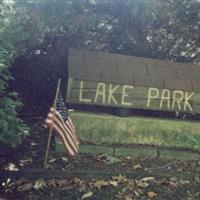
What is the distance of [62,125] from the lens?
594 cm

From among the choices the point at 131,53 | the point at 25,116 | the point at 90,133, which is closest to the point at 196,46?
the point at 131,53

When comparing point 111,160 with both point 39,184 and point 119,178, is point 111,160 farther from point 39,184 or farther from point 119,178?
point 39,184

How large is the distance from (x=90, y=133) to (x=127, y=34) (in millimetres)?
1873

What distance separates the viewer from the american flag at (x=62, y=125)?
19.1 ft

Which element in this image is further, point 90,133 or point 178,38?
point 178,38

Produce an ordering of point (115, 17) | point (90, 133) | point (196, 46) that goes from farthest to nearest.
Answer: point (196, 46) → point (115, 17) → point (90, 133)

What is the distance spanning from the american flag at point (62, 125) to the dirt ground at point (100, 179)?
34 cm

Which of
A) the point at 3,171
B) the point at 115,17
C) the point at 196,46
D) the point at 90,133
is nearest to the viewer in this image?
the point at 3,171

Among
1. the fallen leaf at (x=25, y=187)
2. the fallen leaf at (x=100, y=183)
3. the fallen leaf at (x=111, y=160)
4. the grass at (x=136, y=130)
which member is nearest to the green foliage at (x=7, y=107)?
the fallen leaf at (x=25, y=187)

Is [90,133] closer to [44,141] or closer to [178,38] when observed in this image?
[44,141]

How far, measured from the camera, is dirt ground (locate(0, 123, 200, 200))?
18.2 ft

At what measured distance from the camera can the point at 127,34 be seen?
7.73 metres

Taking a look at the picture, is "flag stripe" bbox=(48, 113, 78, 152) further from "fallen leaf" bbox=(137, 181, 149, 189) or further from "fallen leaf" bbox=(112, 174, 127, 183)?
"fallen leaf" bbox=(137, 181, 149, 189)

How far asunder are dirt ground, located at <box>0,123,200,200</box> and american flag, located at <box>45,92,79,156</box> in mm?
338
